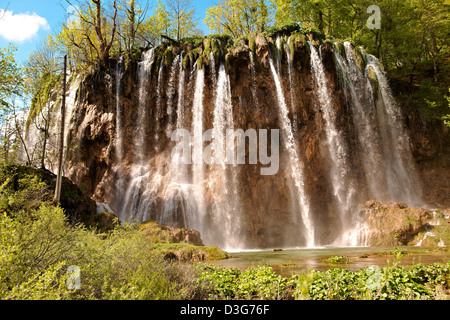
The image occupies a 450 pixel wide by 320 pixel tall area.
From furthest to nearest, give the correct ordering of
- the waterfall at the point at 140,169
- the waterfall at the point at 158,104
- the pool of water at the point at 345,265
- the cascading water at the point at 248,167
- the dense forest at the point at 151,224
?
the waterfall at the point at 158,104
the waterfall at the point at 140,169
the cascading water at the point at 248,167
the pool of water at the point at 345,265
the dense forest at the point at 151,224

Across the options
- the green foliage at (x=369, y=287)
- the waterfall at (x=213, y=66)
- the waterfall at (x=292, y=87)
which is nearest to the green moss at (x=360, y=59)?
the waterfall at (x=292, y=87)

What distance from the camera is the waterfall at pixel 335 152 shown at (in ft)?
67.1

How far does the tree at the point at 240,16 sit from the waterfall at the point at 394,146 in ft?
46.4

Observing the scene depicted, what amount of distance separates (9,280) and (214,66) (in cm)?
2098

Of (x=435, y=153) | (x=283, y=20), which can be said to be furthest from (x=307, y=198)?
(x=283, y=20)

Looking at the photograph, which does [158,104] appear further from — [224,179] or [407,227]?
[407,227]

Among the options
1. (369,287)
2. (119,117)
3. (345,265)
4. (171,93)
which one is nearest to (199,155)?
(171,93)

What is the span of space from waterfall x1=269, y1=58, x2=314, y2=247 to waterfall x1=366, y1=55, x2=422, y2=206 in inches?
265

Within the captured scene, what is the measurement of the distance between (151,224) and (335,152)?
45.4ft

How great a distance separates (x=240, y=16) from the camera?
1332 inches

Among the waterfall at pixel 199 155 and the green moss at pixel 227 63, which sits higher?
the green moss at pixel 227 63

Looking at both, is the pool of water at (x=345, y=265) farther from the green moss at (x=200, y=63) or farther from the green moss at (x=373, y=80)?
the green moss at (x=200, y=63)

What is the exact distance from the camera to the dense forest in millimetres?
4184
